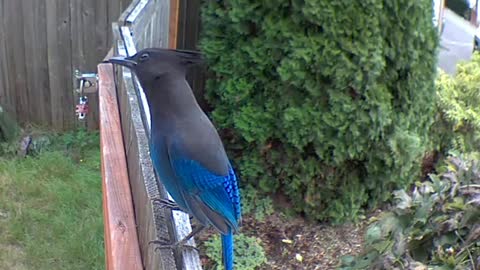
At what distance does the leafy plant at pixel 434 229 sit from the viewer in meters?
2.21

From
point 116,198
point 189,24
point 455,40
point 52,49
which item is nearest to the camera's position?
point 116,198

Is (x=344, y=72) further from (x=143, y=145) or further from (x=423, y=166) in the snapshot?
(x=143, y=145)

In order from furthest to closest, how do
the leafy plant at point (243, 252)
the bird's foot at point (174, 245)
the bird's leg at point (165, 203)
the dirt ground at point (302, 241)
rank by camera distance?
the dirt ground at point (302, 241) < the leafy plant at point (243, 252) < the bird's leg at point (165, 203) < the bird's foot at point (174, 245)

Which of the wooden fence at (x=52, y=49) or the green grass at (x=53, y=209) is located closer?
the green grass at (x=53, y=209)

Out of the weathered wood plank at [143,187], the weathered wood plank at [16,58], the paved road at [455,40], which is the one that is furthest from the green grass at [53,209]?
the paved road at [455,40]

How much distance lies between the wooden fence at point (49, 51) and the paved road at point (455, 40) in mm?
4282

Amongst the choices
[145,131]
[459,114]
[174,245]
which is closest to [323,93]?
[459,114]

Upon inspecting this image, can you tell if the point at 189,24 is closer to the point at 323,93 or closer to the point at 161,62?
the point at 323,93

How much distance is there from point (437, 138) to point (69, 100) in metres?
3.05

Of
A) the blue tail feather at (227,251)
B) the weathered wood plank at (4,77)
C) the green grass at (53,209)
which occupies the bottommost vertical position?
the green grass at (53,209)

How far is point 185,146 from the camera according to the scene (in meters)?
1.93

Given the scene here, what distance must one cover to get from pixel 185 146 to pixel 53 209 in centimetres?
308

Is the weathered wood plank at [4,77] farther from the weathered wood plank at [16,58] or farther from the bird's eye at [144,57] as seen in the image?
the bird's eye at [144,57]

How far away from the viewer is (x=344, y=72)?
3.89 metres
